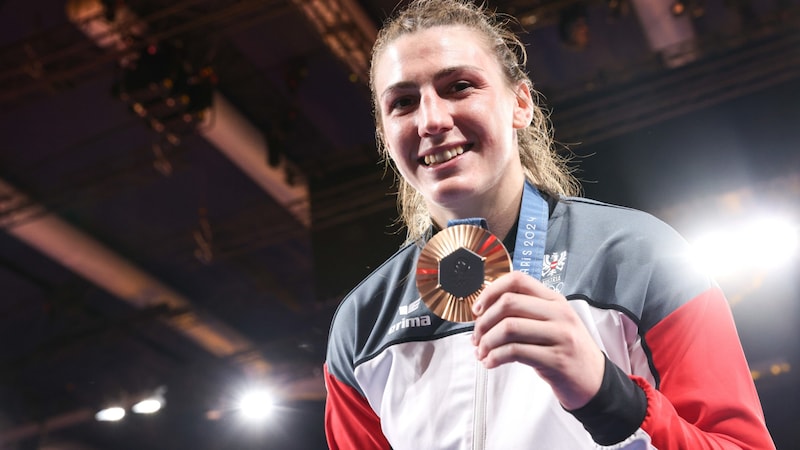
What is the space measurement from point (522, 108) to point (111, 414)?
1031cm

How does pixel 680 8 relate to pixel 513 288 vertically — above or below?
above

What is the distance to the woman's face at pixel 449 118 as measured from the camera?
48.0 inches

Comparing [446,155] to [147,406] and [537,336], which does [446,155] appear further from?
[147,406]

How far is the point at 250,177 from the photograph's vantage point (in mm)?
7652

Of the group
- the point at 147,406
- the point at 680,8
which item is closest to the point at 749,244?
the point at 680,8

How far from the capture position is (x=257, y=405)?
971 centimetres

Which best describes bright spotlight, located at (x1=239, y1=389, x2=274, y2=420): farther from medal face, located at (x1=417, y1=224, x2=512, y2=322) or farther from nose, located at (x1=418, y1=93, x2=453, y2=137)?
medal face, located at (x1=417, y1=224, x2=512, y2=322)

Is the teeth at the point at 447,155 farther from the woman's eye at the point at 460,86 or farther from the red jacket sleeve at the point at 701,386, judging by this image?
the red jacket sleeve at the point at 701,386

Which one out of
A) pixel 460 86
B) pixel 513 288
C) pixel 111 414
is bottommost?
pixel 513 288

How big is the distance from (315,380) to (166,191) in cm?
394

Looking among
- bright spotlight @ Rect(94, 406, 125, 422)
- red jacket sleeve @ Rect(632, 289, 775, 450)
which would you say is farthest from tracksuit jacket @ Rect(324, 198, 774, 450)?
bright spotlight @ Rect(94, 406, 125, 422)

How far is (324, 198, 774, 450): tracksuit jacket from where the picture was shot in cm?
97

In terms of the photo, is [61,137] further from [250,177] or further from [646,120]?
[646,120]

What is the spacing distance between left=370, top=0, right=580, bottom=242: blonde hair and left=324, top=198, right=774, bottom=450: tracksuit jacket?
0.18 metres
